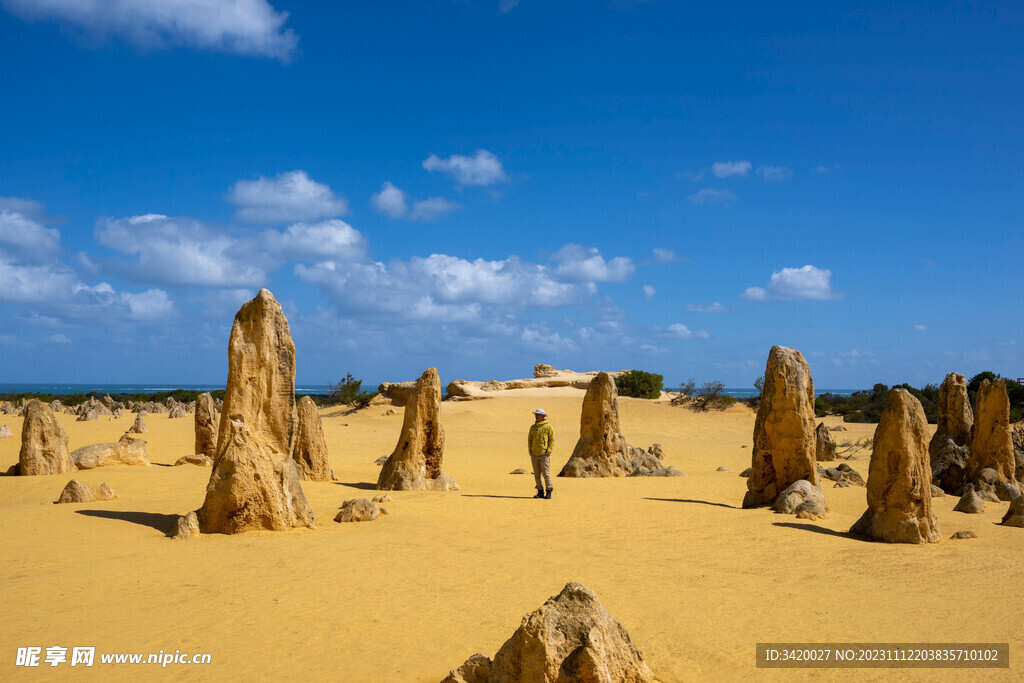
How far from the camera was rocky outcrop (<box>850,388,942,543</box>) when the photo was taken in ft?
29.0

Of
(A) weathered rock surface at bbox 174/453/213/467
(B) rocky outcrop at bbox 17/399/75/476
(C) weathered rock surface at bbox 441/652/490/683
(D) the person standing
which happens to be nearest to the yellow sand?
(D) the person standing

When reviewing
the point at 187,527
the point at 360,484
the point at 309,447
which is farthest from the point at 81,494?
the point at 360,484

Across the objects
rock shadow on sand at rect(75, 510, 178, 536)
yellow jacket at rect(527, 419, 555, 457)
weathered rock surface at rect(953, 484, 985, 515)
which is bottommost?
weathered rock surface at rect(953, 484, 985, 515)

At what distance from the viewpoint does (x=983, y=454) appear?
13328 mm

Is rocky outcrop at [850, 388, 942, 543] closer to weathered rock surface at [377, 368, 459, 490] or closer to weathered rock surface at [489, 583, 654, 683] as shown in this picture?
weathered rock surface at [489, 583, 654, 683]

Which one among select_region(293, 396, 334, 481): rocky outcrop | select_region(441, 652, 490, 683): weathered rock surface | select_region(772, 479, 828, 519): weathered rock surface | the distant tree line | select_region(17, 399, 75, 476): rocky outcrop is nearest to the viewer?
select_region(441, 652, 490, 683): weathered rock surface

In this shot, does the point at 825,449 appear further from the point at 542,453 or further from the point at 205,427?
the point at 205,427

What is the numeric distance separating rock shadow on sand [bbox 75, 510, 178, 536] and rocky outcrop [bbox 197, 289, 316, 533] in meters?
0.69

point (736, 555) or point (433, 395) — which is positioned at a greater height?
point (433, 395)

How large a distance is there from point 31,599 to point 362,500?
4629 millimetres

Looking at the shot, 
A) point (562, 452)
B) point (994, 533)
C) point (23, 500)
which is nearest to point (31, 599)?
point (23, 500)

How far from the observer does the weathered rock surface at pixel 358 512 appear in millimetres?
10062

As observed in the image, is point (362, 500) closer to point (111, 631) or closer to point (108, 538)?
point (108, 538)

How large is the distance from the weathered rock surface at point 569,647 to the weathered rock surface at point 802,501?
7.31m
